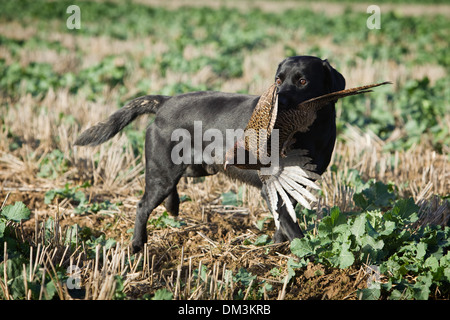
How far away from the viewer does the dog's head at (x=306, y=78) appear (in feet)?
11.0

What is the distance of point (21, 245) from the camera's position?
10.5 feet

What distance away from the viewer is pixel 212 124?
3.64m

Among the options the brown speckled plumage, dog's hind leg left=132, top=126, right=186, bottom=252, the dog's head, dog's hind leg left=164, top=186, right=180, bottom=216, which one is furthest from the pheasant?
dog's hind leg left=164, top=186, right=180, bottom=216

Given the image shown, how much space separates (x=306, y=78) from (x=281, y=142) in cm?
62

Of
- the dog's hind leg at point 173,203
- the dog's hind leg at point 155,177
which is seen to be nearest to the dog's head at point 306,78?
the dog's hind leg at point 155,177

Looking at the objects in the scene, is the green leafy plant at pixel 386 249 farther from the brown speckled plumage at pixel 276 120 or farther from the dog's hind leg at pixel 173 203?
the dog's hind leg at pixel 173 203

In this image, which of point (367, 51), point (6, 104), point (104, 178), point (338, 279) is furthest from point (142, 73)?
point (338, 279)

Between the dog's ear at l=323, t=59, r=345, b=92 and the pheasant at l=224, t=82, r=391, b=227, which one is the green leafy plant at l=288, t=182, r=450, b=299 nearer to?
the pheasant at l=224, t=82, r=391, b=227

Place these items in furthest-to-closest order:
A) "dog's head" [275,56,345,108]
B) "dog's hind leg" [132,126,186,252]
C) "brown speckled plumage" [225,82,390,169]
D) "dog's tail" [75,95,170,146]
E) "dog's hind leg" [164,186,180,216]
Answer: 1. "dog's hind leg" [164,186,180,216]
2. "dog's tail" [75,95,170,146]
3. "dog's hind leg" [132,126,186,252]
4. "dog's head" [275,56,345,108]
5. "brown speckled plumage" [225,82,390,169]

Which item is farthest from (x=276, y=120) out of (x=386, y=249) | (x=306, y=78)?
(x=386, y=249)

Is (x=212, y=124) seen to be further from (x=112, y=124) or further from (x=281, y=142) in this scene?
(x=112, y=124)

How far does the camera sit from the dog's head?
3.36 metres

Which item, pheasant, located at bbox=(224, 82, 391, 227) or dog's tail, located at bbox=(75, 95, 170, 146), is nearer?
pheasant, located at bbox=(224, 82, 391, 227)
